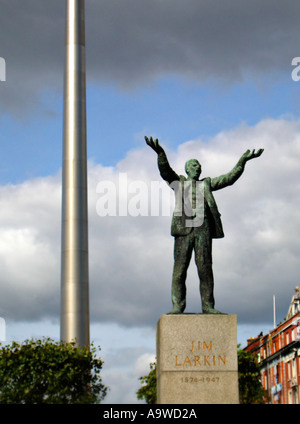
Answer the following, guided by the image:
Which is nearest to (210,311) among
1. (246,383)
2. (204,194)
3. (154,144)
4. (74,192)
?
(204,194)

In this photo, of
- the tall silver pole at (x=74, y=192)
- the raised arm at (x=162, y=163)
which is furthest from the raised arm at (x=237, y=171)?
the tall silver pole at (x=74, y=192)

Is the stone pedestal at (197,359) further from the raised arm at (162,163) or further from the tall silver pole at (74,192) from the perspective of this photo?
the tall silver pole at (74,192)

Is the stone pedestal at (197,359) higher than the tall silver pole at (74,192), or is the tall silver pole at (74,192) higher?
the tall silver pole at (74,192)

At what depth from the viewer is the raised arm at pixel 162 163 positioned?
20469mm

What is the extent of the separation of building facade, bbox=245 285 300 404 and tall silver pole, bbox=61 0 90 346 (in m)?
54.4

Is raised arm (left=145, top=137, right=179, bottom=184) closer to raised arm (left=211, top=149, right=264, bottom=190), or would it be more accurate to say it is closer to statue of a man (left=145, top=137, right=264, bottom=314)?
statue of a man (left=145, top=137, right=264, bottom=314)

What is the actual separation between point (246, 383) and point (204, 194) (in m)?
30.0

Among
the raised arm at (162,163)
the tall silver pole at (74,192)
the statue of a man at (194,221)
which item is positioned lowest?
the statue of a man at (194,221)

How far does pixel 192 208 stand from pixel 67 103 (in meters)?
22.4

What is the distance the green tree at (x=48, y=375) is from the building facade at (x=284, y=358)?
6185 centimetres

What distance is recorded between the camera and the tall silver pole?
39.0m

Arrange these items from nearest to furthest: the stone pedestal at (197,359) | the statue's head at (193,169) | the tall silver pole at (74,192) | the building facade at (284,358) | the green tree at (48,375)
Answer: the stone pedestal at (197,359) → the statue's head at (193,169) → the green tree at (48,375) → the tall silver pole at (74,192) → the building facade at (284,358)
